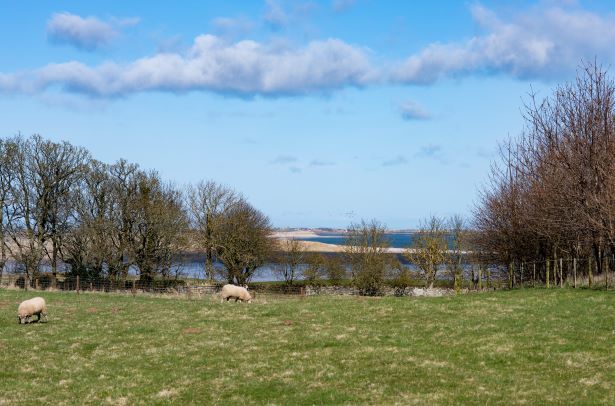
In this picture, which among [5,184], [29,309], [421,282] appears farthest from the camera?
→ [421,282]

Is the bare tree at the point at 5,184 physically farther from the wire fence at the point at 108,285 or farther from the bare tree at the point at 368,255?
the bare tree at the point at 368,255

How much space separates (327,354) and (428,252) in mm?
71720

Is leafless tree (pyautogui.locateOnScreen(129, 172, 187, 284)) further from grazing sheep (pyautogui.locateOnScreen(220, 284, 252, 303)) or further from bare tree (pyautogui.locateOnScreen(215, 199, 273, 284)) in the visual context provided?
grazing sheep (pyautogui.locateOnScreen(220, 284, 252, 303))

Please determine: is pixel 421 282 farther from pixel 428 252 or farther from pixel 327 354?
pixel 327 354

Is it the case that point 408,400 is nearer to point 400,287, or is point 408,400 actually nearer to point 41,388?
point 41,388

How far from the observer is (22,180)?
6869cm

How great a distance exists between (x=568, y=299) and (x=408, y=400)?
20.2 meters

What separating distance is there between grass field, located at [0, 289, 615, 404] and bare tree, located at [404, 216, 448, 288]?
57121 mm

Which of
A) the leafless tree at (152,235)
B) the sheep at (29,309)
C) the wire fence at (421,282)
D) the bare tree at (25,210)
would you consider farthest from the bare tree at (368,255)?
the sheep at (29,309)

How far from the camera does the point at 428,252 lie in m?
91.9

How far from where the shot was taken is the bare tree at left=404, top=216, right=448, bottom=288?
300 ft

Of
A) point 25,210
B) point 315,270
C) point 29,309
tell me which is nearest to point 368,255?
→ point 315,270

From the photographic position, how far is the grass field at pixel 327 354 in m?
17.4

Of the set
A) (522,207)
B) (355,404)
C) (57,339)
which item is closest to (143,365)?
(57,339)
